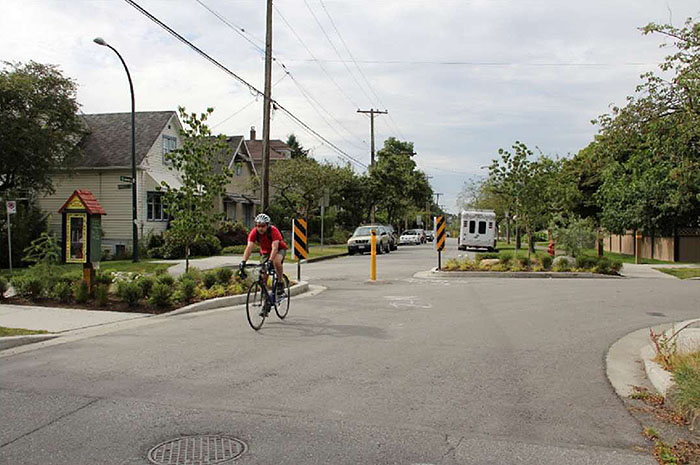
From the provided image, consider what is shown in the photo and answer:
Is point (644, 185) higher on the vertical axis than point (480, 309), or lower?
higher

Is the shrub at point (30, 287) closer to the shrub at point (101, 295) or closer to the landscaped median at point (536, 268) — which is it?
the shrub at point (101, 295)

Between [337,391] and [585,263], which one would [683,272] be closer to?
[585,263]

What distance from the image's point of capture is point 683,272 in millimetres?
21375

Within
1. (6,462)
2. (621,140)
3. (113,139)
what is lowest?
(6,462)

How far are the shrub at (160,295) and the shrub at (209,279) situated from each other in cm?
178

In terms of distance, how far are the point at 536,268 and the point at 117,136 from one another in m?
23.9

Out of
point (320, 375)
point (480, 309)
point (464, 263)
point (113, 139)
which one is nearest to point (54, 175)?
point (113, 139)

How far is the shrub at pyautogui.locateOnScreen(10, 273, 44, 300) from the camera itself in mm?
12219

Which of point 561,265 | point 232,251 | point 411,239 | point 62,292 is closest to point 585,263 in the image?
point 561,265

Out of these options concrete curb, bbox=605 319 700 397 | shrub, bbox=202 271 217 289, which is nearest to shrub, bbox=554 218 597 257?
concrete curb, bbox=605 319 700 397

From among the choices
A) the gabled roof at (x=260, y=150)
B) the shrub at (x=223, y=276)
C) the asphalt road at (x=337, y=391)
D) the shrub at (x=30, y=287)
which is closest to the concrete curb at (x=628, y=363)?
the asphalt road at (x=337, y=391)

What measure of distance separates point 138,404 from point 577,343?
6113 mm

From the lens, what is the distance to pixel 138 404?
18.8ft

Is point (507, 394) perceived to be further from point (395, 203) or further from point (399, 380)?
point (395, 203)
